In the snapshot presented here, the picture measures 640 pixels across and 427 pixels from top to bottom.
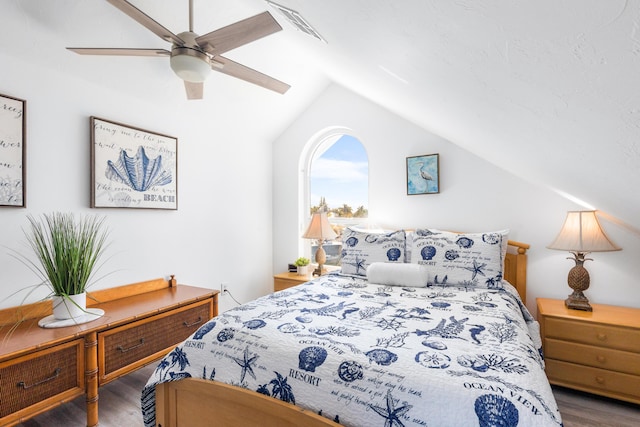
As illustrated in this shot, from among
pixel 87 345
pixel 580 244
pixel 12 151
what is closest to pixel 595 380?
pixel 580 244

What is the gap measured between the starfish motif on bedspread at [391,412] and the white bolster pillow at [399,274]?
1.38 m

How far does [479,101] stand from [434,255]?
1.52m

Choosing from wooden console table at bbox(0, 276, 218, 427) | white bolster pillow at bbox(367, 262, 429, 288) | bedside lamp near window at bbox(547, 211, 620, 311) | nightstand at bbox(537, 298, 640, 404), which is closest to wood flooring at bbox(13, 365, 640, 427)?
nightstand at bbox(537, 298, 640, 404)

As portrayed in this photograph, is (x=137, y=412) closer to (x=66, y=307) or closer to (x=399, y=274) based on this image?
(x=66, y=307)

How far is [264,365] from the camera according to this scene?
51.5 inches

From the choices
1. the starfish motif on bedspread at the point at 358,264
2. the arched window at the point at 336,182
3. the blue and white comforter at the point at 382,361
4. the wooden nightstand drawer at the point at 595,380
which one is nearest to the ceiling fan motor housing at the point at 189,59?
the blue and white comforter at the point at 382,361

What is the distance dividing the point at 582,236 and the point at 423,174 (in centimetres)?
135

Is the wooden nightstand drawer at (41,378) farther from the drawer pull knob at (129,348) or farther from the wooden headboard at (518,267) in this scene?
the wooden headboard at (518,267)

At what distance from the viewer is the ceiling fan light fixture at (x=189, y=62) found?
64.7 inches

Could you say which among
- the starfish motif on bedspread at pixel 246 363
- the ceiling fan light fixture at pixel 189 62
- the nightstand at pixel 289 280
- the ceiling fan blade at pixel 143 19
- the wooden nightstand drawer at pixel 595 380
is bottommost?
the wooden nightstand drawer at pixel 595 380

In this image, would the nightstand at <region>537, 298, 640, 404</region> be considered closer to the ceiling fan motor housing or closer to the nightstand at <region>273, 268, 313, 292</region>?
the nightstand at <region>273, 268, 313, 292</region>

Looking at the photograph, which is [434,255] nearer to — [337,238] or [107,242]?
[337,238]

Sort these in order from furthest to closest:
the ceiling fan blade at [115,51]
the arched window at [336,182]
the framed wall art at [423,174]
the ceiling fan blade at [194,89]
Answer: the arched window at [336,182] < the framed wall art at [423,174] < the ceiling fan blade at [194,89] < the ceiling fan blade at [115,51]

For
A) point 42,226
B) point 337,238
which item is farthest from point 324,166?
point 42,226
